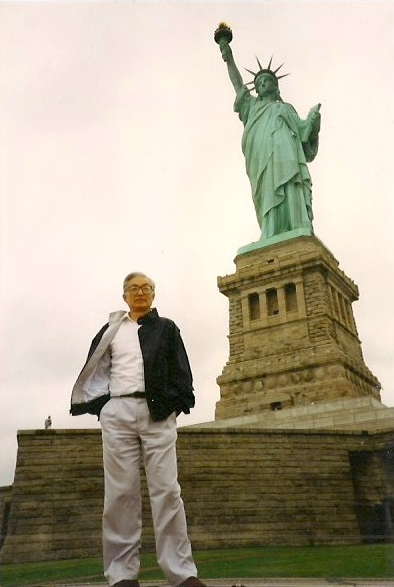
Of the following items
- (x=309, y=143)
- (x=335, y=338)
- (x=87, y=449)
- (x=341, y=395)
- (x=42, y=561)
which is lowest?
(x=42, y=561)

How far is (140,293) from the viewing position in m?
4.54

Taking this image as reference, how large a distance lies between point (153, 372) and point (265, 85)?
28.8 m

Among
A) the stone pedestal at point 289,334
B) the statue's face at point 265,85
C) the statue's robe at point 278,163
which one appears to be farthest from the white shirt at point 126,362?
the statue's face at point 265,85

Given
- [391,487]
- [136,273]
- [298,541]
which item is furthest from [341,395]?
[136,273]

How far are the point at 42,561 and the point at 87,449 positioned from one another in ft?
8.76

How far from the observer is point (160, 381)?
409 cm

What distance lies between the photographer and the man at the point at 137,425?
381 centimetres

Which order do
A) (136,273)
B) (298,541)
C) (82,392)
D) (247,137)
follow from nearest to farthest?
(82,392) → (136,273) → (298,541) → (247,137)

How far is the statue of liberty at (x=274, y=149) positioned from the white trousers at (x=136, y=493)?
22.8m

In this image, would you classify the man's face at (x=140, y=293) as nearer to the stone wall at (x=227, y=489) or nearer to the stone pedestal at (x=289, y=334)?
the stone wall at (x=227, y=489)

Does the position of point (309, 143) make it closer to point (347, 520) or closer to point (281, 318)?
point (281, 318)

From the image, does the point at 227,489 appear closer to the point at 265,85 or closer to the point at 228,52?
the point at 265,85

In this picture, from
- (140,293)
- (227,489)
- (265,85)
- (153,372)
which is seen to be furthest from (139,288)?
(265,85)

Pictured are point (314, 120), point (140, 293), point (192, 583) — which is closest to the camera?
point (192, 583)
